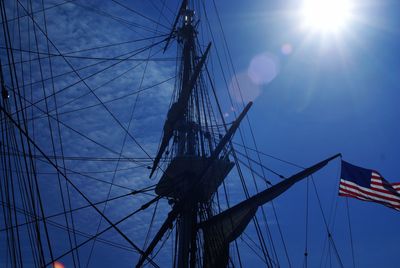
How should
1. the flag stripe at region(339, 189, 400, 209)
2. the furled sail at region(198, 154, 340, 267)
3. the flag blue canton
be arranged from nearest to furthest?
the flag stripe at region(339, 189, 400, 209) < the flag blue canton < the furled sail at region(198, 154, 340, 267)

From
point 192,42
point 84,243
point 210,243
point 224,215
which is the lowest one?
point 84,243

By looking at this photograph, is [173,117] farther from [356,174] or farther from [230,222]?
[356,174]

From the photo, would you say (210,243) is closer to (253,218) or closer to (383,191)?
(253,218)

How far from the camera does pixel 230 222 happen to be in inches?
628

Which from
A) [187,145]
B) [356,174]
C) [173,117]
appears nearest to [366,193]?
[356,174]

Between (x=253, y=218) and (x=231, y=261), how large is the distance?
2.36 meters

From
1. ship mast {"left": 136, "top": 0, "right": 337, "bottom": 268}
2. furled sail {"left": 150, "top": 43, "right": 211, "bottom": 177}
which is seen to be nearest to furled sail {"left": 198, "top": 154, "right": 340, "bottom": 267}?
ship mast {"left": 136, "top": 0, "right": 337, "bottom": 268}

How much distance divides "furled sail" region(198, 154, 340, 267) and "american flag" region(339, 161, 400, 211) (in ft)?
3.30

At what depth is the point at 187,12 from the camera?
24094mm

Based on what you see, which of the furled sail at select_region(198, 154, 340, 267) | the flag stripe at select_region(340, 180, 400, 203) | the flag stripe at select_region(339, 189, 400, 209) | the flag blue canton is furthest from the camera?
the furled sail at select_region(198, 154, 340, 267)

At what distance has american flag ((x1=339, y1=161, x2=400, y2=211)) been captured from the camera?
525 inches

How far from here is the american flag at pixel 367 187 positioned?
1334cm

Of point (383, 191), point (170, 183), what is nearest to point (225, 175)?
point (170, 183)

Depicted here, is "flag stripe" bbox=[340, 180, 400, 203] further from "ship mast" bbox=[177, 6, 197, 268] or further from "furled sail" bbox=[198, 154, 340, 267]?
"ship mast" bbox=[177, 6, 197, 268]
